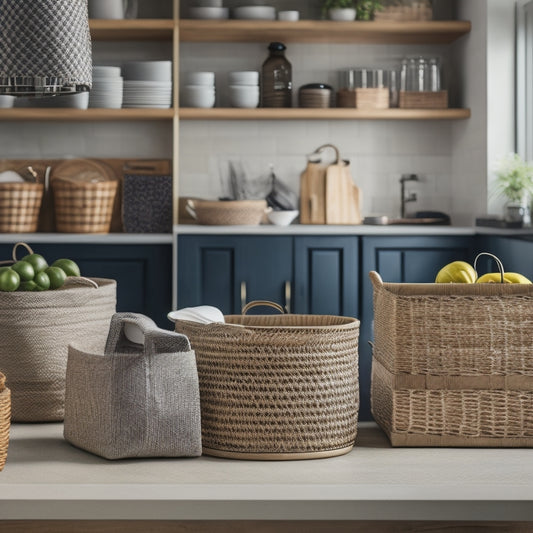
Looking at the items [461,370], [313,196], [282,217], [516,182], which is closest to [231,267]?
[282,217]

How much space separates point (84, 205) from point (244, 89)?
105cm

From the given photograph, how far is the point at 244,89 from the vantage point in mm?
4625

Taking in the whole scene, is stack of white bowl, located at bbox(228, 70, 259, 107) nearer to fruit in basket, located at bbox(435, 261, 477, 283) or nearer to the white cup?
the white cup

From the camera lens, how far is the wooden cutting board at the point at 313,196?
4.87m

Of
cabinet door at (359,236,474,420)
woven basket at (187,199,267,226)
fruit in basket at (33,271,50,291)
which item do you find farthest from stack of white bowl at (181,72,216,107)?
fruit in basket at (33,271,50,291)

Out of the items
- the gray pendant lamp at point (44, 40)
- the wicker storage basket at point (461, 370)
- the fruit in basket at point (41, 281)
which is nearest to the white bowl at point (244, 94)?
the gray pendant lamp at point (44, 40)

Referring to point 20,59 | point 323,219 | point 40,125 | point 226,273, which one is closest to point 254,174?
point 323,219

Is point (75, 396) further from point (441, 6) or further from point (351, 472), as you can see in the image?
point (441, 6)

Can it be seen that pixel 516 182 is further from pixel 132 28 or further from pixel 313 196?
pixel 132 28

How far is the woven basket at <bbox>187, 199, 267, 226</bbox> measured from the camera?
4.39m

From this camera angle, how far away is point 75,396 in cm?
125

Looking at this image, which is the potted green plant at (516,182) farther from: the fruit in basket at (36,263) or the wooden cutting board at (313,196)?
the fruit in basket at (36,263)

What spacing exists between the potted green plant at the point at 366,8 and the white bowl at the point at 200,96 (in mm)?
895

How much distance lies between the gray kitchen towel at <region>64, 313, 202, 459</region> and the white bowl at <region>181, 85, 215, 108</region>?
3.56 meters
